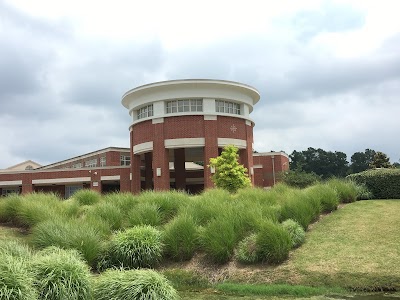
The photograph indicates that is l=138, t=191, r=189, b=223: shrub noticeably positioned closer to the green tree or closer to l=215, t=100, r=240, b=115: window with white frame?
l=215, t=100, r=240, b=115: window with white frame

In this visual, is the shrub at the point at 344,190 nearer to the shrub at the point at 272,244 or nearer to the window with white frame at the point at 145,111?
the shrub at the point at 272,244

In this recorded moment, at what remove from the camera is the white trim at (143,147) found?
3354 centimetres

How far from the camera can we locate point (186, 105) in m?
32.7

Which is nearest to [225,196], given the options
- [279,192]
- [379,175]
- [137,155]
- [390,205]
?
[279,192]

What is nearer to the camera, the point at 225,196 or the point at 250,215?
the point at 250,215

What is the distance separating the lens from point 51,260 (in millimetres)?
7328

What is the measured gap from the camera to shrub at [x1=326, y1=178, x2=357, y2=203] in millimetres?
17167

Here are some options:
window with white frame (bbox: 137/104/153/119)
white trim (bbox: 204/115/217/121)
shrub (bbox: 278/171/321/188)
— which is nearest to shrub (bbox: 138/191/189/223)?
white trim (bbox: 204/115/217/121)

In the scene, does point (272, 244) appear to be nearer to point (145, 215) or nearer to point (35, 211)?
point (145, 215)

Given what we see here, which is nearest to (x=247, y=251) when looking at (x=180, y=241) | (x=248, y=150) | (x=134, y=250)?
(x=180, y=241)

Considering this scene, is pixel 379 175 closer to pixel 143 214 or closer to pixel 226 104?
pixel 143 214

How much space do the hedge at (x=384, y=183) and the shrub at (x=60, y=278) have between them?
608 inches

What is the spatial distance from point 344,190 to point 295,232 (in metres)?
6.26

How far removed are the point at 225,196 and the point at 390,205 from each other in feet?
21.7
